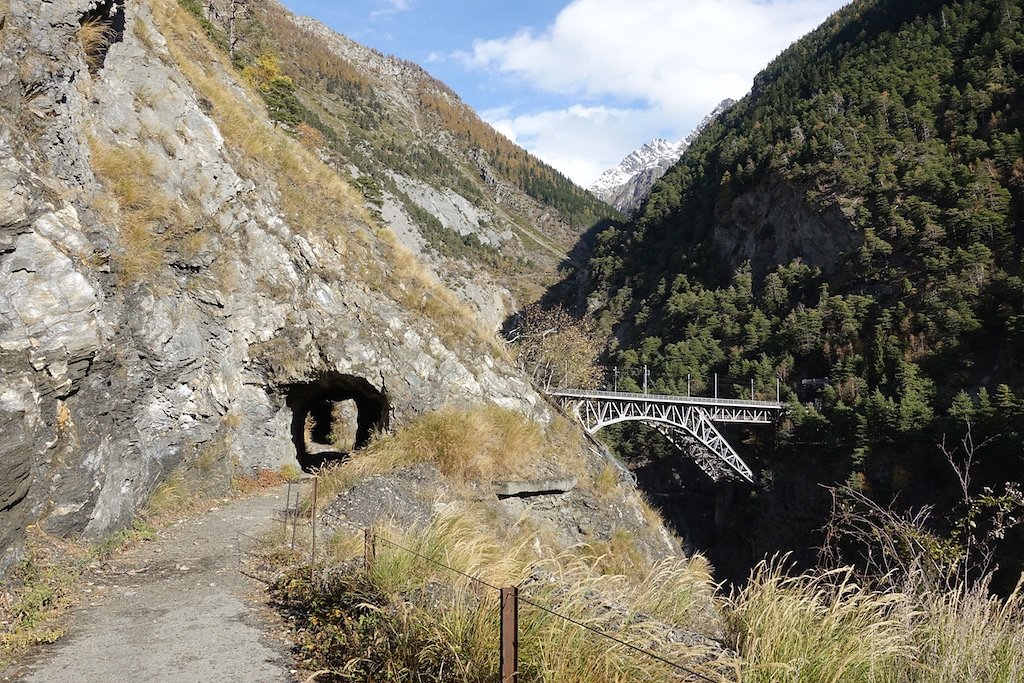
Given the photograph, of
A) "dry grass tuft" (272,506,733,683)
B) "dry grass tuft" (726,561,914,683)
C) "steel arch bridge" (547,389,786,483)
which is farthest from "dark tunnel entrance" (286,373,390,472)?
"steel arch bridge" (547,389,786,483)

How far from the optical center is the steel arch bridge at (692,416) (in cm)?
3544

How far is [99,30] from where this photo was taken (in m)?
8.44

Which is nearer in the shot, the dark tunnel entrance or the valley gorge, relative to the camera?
the valley gorge

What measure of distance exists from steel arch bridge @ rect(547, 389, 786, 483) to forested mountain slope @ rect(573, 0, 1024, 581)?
10.5ft

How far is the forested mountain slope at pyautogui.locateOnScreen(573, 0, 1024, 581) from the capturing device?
39.3 metres

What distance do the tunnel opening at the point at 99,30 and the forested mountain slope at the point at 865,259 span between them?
115ft

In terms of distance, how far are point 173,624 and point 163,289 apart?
4940 millimetres

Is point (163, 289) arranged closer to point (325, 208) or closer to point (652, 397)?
point (325, 208)

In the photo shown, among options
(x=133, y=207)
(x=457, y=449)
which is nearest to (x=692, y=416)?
(x=457, y=449)

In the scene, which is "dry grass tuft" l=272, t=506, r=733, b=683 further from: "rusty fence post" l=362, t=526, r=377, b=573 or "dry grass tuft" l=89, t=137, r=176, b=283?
"dry grass tuft" l=89, t=137, r=176, b=283

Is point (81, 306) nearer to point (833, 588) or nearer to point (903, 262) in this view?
point (833, 588)

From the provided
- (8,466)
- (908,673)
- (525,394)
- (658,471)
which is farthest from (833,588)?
(658,471)

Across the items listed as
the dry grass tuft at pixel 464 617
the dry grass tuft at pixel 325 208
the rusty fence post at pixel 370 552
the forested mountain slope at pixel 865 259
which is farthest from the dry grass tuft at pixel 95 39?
the forested mountain slope at pixel 865 259

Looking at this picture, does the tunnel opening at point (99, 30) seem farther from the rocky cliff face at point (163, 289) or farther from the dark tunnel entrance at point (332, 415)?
the dark tunnel entrance at point (332, 415)
